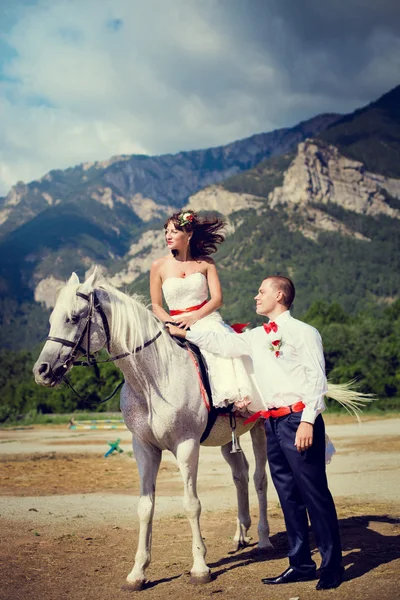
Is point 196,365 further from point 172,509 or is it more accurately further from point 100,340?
point 172,509

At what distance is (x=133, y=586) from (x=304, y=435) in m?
2.15

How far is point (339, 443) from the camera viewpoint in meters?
20.5

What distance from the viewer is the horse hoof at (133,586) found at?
5.88 meters

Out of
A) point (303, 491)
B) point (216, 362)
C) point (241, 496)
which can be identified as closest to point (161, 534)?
point (241, 496)

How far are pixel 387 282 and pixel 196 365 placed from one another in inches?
5434

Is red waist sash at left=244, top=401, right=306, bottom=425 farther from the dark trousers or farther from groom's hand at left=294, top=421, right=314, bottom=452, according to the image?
groom's hand at left=294, top=421, right=314, bottom=452

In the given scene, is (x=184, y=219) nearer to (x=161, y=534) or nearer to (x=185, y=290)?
(x=185, y=290)

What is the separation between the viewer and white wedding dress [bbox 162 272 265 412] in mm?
6418

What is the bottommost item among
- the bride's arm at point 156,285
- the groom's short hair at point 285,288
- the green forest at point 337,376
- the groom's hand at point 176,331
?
the green forest at point 337,376

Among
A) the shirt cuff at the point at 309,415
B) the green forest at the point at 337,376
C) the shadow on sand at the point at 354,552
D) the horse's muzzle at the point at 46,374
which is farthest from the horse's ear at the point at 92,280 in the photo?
the green forest at the point at 337,376

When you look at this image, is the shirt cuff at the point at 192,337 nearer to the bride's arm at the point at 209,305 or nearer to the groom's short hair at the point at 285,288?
the bride's arm at the point at 209,305

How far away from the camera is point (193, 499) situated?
20.0 ft

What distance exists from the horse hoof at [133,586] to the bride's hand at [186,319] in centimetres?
246

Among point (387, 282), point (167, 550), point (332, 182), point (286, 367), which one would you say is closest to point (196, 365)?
point (286, 367)
